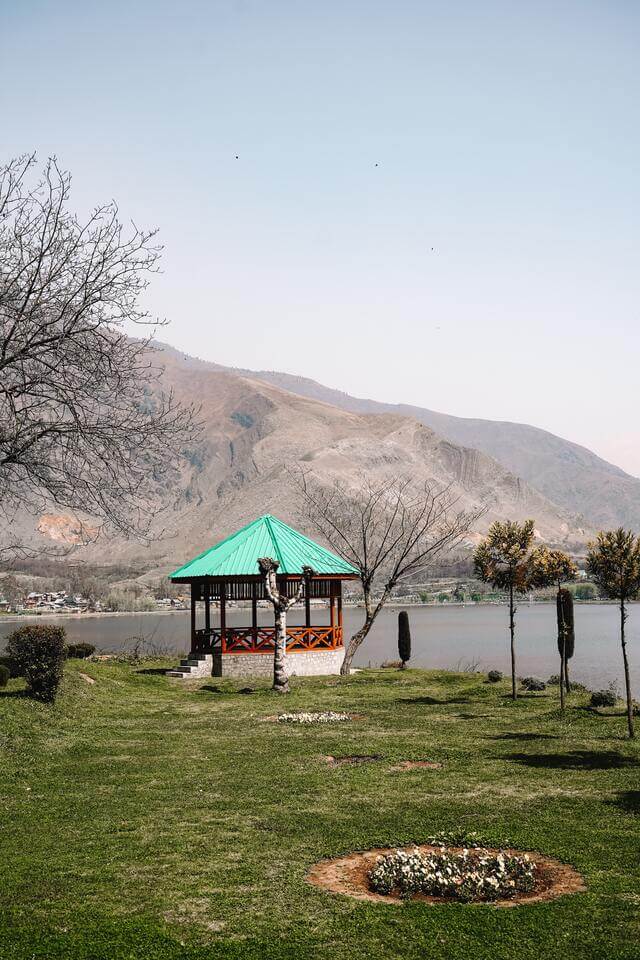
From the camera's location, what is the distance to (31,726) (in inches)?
646

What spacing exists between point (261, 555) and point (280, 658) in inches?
263

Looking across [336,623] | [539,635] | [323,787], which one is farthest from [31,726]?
[539,635]

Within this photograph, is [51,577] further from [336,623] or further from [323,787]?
[323,787]

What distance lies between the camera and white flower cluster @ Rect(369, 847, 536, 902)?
736 cm

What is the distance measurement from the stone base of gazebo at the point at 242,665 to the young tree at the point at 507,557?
9.03 m

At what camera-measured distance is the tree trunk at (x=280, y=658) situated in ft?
83.1

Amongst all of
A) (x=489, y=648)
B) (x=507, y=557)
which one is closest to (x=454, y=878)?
(x=507, y=557)

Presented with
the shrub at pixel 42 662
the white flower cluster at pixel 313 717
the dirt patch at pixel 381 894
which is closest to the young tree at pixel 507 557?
the white flower cluster at pixel 313 717

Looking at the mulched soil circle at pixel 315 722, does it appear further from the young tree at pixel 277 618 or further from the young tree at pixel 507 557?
the young tree at pixel 507 557

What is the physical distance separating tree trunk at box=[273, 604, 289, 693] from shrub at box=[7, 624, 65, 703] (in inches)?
294

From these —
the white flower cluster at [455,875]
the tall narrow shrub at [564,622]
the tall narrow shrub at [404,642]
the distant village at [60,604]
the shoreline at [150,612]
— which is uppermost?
the tall narrow shrub at [564,622]

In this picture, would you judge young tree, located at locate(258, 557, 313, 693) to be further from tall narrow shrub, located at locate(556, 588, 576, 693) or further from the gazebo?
tall narrow shrub, located at locate(556, 588, 576, 693)

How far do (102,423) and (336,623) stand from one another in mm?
20957

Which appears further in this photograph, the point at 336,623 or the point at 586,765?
the point at 336,623
